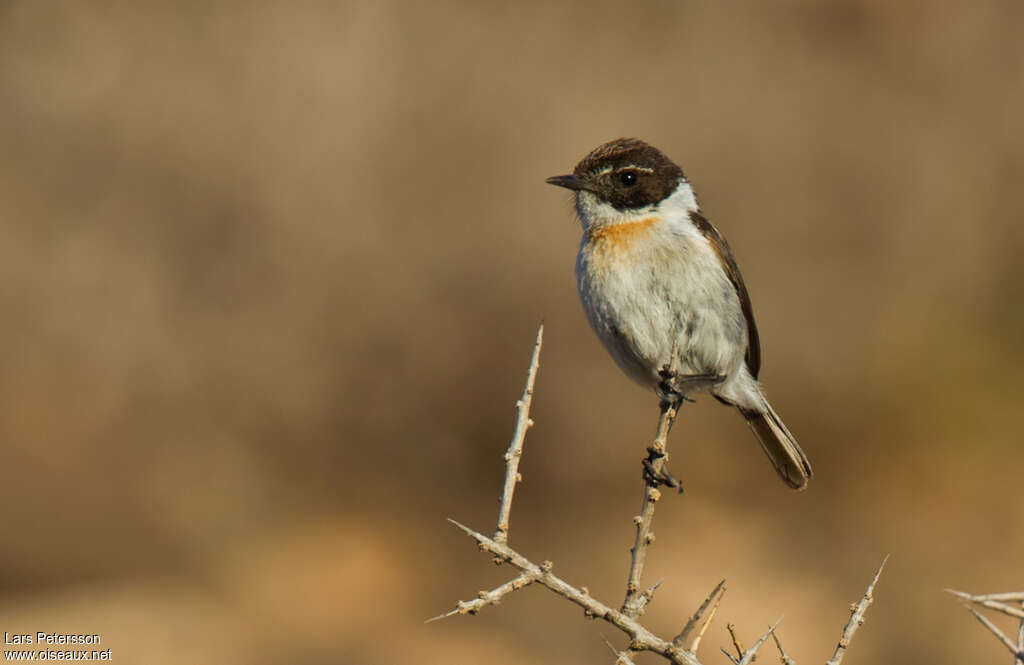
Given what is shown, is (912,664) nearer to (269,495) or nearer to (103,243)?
(269,495)

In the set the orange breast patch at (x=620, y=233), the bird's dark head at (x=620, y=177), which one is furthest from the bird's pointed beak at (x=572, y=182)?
the orange breast patch at (x=620, y=233)

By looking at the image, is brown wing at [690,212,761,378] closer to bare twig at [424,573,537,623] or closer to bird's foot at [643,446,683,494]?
bird's foot at [643,446,683,494]

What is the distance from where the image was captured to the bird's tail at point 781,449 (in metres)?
5.83

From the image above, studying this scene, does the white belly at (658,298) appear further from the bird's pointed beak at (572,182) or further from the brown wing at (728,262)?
the bird's pointed beak at (572,182)

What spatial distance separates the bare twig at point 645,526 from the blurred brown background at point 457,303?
196 inches

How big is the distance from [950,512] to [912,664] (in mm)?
1696

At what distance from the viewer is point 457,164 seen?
9.71 meters

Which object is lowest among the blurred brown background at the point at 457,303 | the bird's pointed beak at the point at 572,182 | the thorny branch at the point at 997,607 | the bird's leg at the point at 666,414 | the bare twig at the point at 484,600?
the thorny branch at the point at 997,607

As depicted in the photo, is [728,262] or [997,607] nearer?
[997,607]

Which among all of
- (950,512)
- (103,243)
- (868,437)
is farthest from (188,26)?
(950,512)

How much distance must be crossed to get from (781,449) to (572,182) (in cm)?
186

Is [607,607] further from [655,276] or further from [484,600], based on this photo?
[655,276]

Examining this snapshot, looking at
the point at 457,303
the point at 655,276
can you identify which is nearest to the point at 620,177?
the point at 655,276

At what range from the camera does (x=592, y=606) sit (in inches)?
121
